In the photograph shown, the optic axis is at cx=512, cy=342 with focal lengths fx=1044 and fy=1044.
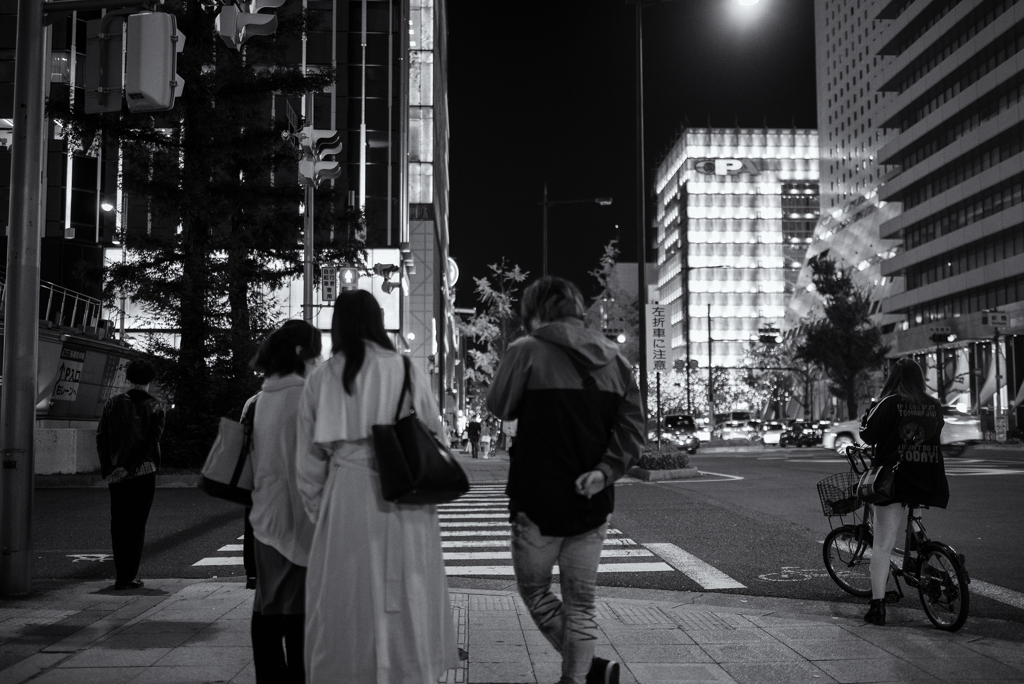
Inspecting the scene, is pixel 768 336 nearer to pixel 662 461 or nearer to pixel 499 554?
pixel 662 461

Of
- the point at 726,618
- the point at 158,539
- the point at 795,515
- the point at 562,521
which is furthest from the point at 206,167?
the point at 562,521

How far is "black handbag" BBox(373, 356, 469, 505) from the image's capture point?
152 inches

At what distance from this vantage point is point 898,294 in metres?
75.6

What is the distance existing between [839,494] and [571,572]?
14.4 ft

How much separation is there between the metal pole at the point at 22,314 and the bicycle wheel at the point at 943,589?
6.48 meters

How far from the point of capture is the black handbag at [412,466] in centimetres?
386

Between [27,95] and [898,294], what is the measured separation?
244 ft

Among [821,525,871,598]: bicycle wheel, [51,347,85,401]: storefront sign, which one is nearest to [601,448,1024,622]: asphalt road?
[821,525,871,598]: bicycle wheel

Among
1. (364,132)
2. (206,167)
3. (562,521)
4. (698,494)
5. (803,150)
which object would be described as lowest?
(698,494)

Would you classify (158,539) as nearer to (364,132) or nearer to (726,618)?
Result: (726,618)

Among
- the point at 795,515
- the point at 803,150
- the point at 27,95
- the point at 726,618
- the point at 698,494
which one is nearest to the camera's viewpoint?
the point at 726,618

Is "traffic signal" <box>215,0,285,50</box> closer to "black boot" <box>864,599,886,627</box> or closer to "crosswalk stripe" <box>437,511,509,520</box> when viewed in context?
"crosswalk stripe" <box>437,511,509,520</box>

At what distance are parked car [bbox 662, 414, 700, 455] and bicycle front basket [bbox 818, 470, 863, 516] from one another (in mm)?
42646

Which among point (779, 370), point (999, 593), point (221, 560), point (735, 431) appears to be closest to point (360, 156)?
point (735, 431)
